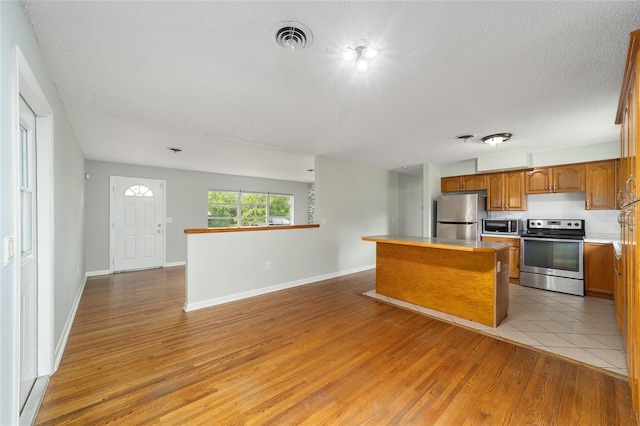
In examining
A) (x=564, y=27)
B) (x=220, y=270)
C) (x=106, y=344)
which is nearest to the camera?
(x=564, y=27)

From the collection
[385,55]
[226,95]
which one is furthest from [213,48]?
[385,55]

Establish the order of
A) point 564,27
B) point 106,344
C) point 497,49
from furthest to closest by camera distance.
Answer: point 106,344
point 497,49
point 564,27

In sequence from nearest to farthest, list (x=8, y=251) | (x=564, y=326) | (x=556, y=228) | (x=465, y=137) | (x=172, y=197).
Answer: (x=8, y=251), (x=564, y=326), (x=465, y=137), (x=556, y=228), (x=172, y=197)

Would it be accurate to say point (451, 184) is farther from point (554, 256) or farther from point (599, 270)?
point (599, 270)

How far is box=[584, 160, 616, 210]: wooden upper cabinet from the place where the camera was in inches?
151

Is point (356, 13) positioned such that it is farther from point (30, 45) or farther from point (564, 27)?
point (30, 45)

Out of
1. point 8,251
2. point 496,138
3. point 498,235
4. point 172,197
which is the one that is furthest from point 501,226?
point 172,197

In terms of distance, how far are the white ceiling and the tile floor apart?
230 cm

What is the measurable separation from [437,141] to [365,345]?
3.01 metres

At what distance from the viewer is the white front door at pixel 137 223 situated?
556 cm

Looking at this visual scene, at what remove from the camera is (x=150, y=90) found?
2.34m

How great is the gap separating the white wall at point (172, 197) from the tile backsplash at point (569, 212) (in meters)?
6.25

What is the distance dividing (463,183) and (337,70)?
4361 millimetres

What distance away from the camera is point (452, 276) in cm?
319
